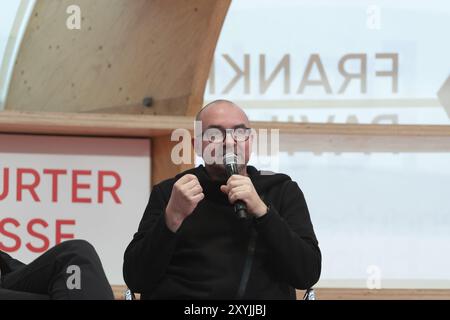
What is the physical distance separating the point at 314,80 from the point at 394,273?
44.6 inches

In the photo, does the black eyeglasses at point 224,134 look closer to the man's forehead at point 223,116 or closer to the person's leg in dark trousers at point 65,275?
the man's forehead at point 223,116

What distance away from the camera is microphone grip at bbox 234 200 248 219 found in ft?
7.99

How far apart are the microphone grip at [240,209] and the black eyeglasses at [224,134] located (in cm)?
21

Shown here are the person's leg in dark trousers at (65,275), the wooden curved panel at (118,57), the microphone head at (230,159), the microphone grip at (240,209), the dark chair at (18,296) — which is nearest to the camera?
the person's leg in dark trousers at (65,275)

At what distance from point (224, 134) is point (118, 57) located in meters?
2.25

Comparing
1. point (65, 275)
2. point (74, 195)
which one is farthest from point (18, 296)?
point (74, 195)

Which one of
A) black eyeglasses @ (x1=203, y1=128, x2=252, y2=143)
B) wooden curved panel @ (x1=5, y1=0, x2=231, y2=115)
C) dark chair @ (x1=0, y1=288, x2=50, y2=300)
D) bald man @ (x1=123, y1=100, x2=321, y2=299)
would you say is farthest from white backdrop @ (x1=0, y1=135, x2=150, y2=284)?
dark chair @ (x1=0, y1=288, x2=50, y2=300)

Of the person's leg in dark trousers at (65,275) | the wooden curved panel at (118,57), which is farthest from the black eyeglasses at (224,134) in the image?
the wooden curved panel at (118,57)

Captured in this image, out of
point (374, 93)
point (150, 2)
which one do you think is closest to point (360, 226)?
point (374, 93)

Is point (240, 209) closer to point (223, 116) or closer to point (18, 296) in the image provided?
point (223, 116)

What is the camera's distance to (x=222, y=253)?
8.49 feet

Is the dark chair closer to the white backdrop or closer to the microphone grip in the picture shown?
the microphone grip

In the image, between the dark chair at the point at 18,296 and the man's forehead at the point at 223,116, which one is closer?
the dark chair at the point at 18,296

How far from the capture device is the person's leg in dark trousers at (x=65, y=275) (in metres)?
1.95
